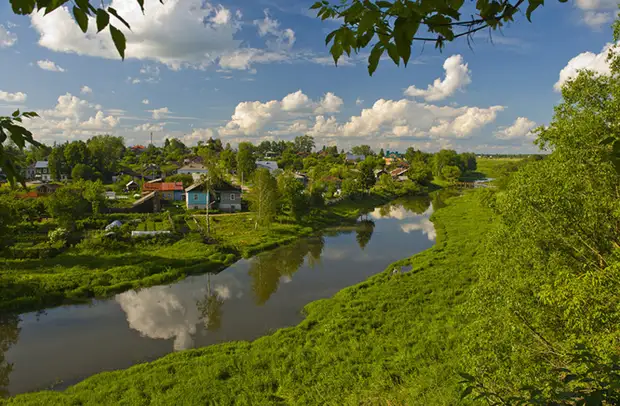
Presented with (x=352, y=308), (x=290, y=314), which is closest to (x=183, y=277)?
(x=290, y=314)

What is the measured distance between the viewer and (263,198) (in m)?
35.8

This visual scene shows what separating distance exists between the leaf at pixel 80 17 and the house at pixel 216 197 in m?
43.7

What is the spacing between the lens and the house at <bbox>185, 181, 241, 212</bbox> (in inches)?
1747

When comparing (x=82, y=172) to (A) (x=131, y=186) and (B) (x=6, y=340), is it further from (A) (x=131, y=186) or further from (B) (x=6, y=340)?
(B) (x=6, y=340)

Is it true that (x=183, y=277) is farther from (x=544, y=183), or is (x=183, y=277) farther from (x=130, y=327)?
(x=544, y=183)

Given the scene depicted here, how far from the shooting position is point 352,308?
57.8ft

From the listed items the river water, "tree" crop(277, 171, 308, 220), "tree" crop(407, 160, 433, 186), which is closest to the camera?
the river water

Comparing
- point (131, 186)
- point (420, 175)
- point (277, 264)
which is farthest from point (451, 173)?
point (277, 264)

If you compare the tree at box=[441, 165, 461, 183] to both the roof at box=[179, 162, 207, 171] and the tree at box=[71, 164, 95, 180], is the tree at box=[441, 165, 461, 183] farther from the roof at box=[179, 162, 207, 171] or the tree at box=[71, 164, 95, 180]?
the tree at box=[71, 164, 95, 180]

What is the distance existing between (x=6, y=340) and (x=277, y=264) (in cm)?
1593

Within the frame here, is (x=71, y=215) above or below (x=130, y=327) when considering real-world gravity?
above

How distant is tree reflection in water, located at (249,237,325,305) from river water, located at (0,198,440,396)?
0.07m

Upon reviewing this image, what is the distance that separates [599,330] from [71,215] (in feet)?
119

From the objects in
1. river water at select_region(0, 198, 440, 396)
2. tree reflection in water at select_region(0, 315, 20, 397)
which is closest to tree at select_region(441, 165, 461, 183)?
river water at select_region(0, 198, 440, 396)
